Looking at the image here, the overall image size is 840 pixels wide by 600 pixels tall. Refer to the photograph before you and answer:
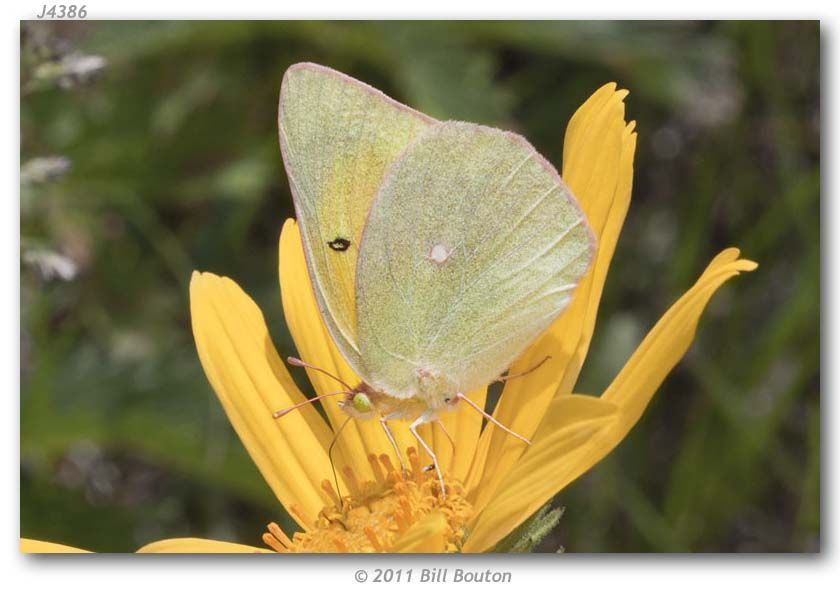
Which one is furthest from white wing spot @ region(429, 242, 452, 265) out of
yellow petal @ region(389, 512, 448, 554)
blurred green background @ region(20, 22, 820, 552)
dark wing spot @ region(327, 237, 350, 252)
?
blurred green background @ region(20, 22, 820, 552)

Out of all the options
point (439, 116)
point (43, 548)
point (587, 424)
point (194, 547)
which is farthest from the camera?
point (439, 116)

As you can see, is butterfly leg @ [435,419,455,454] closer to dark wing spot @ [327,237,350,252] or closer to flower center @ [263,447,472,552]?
flower center @ [263,447,472,552]

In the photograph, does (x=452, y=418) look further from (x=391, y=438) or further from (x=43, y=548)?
(x=43, y=548)

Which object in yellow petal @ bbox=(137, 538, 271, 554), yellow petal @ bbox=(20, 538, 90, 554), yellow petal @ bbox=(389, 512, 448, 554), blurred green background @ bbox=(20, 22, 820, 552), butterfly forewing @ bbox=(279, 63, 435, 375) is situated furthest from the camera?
blurred green background @ bbox=(20, 22, 820, 552)

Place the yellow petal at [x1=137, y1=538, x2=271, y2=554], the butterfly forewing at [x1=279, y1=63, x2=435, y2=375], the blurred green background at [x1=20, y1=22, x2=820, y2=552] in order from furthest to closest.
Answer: the blurred green background at [x1=20, y1=22, x2=820, y2=552] < the yellow petal at [x1=137, y1=538, x2=271, y2=554] < the butterfly forewing at [x1=279, y1=63, x2=435, y2=375]

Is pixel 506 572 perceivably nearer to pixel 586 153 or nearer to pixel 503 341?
pixel 503 341

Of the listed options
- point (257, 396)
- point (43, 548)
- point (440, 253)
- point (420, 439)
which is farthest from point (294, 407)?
point (43, 548)
